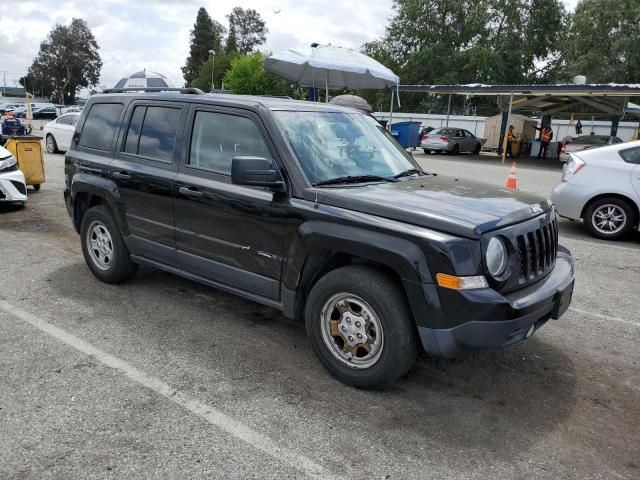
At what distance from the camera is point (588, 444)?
9.82 ft

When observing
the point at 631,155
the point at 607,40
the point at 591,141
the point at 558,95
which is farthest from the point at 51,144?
the point at 607,40

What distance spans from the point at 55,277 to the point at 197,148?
2.35 metres

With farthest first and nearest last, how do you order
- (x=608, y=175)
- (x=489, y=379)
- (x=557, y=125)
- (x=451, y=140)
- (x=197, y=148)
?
(x=557, y=125) → (x=451, y=140) → (x=608, y=175) → (x=197, y=148) → (x=489, y=379)

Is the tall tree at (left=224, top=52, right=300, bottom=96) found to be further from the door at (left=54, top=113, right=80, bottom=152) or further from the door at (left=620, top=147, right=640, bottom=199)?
Answer: the door at (left=620, top=147, right=640, bottom=199)

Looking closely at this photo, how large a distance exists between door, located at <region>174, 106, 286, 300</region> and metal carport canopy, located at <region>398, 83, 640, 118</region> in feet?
68.5

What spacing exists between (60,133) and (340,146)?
53.2ft

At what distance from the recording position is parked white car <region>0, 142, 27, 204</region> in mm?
8305

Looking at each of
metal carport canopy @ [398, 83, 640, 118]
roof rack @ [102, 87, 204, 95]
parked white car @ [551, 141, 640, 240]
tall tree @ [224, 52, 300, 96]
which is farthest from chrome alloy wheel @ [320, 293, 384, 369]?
tall tree @ [224, 52, 300, 96]

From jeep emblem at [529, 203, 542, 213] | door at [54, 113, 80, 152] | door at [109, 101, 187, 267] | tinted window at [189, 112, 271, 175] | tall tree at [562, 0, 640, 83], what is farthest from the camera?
tall tree at [562, 0, 640, 83]

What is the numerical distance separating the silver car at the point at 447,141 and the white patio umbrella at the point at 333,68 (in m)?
11.2

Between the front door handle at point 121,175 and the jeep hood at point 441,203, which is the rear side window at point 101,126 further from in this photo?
the jeep hood at point 441,203

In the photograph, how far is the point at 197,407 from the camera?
3205mm

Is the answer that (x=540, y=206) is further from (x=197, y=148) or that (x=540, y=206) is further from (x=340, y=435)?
(x=197, y=148)

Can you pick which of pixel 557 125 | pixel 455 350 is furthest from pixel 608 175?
pixel 557 125
